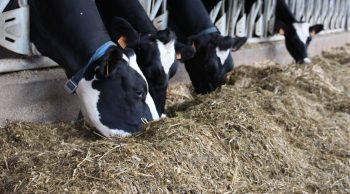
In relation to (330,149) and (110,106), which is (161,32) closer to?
(110,106)

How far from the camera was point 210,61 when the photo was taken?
21.0ft

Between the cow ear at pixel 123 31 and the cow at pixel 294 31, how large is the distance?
204 inches

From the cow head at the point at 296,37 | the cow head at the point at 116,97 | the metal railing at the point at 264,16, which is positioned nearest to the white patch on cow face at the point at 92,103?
the cow head at the point at 116,97

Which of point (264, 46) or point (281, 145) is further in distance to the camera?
point (264, 46)

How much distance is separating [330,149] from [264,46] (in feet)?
17.2

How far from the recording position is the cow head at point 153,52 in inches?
196

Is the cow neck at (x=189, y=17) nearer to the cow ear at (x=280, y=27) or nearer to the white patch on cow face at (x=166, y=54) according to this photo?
the white patch on cow face at (x=166, y=54)

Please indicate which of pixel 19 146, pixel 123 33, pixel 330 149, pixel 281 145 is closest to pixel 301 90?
pixel 330 149

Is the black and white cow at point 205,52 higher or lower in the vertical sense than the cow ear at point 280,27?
higher

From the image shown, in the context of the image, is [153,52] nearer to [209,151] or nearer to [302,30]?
[209,151]

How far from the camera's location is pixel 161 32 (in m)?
5.08

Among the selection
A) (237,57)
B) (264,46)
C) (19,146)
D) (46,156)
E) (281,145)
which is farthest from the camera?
(264,46)

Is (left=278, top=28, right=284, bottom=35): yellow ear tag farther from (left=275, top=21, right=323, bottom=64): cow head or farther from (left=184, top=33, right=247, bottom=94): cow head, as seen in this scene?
(left=184, top=33, right=247, bottom=94): cow head

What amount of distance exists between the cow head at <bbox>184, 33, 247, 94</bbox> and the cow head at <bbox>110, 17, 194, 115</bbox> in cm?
132
